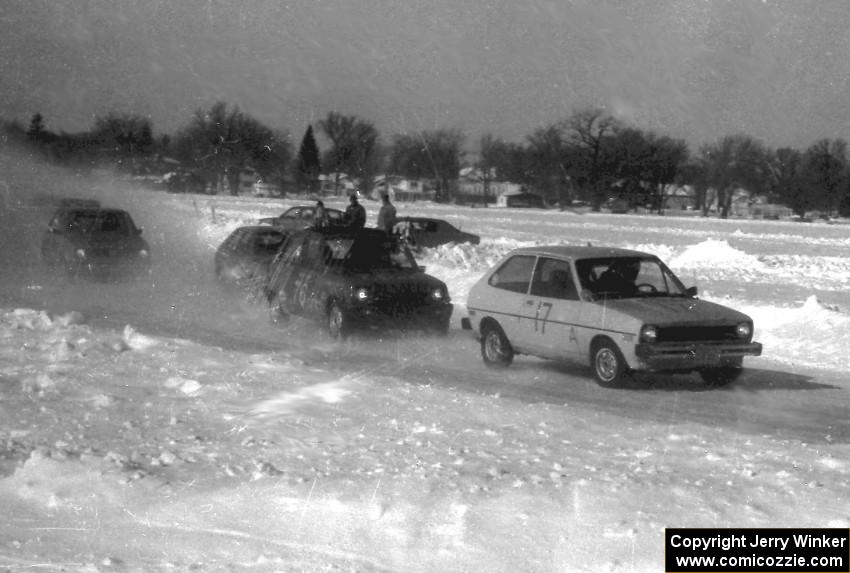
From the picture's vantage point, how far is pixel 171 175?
238 ft

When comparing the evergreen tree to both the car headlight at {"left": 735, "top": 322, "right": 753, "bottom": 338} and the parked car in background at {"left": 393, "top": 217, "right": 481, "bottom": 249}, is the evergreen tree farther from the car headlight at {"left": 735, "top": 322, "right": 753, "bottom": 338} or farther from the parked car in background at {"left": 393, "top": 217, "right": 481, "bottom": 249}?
the car headlight at {"left": 735, "top": 322, "right": 753, "bottom": 338}

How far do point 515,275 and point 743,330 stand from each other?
266cm

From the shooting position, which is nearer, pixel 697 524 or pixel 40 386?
pixel 697 524

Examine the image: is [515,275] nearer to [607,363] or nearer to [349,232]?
[607,363]

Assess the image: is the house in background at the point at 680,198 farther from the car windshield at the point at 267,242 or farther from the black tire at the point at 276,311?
the black tire at the point at 276,311

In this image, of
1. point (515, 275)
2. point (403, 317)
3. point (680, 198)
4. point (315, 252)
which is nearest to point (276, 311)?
point (315, 252)

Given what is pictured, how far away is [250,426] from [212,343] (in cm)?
543

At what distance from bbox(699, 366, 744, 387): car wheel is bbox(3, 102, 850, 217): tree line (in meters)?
51.2

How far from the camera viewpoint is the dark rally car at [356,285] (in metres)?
13.8

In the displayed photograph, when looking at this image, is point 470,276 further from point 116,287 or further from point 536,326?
point 536,326

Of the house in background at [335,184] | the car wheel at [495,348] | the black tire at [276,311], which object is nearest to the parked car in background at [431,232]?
the black tire at [276,311]

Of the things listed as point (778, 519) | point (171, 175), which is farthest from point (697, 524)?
point (171, 175)

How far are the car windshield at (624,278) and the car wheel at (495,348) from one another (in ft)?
4.37

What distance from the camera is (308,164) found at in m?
77.9
